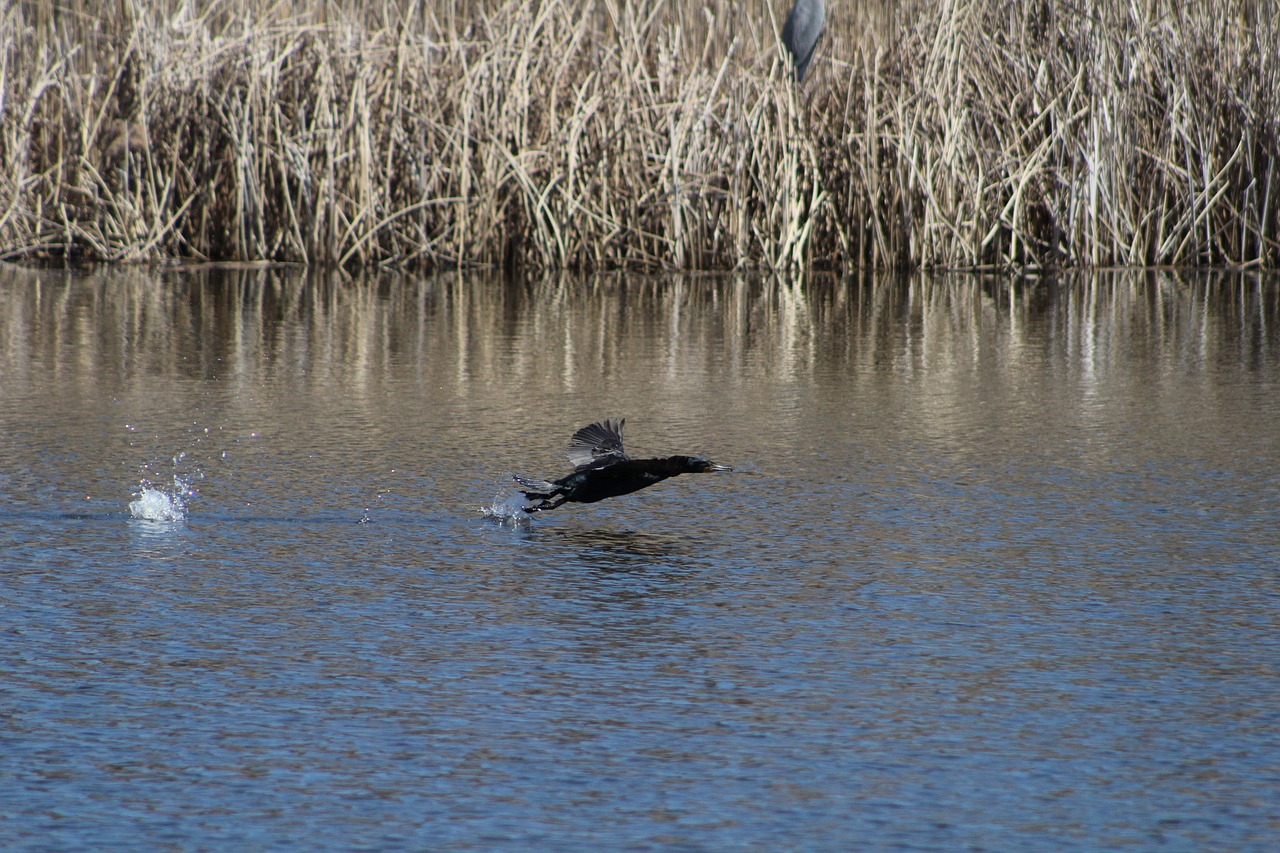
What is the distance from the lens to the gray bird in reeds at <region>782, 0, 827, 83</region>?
1241 cm

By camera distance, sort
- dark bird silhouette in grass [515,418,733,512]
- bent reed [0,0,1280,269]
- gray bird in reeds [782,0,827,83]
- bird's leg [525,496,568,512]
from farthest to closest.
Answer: gray bird in reeds [782,0,827,83]
bent reed [0,0,1280,269]
bird's leg [525,496,568,512]
dark bird silhouette in grass [515,418,733,512]

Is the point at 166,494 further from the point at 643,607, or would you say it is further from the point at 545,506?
the point at 643,607

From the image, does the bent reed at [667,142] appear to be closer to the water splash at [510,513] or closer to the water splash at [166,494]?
the water splash at [166,494]

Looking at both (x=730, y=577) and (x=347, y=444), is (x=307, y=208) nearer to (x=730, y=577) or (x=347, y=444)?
(x=347, y=444)

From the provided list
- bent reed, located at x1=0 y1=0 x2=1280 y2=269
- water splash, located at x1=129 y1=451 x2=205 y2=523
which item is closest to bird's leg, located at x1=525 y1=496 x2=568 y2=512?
water splash, located at x1=129 y1=451 x2=205 y2=523

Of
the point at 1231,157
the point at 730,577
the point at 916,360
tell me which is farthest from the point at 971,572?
the point at 1231,157

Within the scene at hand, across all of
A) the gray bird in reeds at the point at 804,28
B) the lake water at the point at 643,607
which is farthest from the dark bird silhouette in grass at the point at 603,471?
the gray bird in reeds at the point at 804,28

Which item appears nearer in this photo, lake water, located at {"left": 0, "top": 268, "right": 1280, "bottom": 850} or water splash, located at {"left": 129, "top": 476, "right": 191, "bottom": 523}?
lake water, located at {"left": 0, "top": 268, "right": 1280, "bottom": 850}

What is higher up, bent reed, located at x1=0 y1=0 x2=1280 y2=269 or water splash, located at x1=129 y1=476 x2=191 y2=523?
bent reed, located at x1=0 y1=0 x2=1280 y2=269

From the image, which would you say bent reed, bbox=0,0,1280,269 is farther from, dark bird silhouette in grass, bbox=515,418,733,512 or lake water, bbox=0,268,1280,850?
dark bird silhouette in grass, bbox=515,418,733,512

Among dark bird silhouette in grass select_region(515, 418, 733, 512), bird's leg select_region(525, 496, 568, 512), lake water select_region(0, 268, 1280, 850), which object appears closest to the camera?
lake water select_region(0, 268, 1280, 850)

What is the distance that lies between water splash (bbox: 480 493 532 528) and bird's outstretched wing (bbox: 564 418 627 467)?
0.17 m

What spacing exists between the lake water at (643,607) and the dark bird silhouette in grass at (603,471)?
104 mm

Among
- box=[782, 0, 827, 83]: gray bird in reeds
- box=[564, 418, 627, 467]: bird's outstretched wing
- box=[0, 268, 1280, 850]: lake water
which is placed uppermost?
box=[782, 0, 827, 83]: gray bird in reeds
